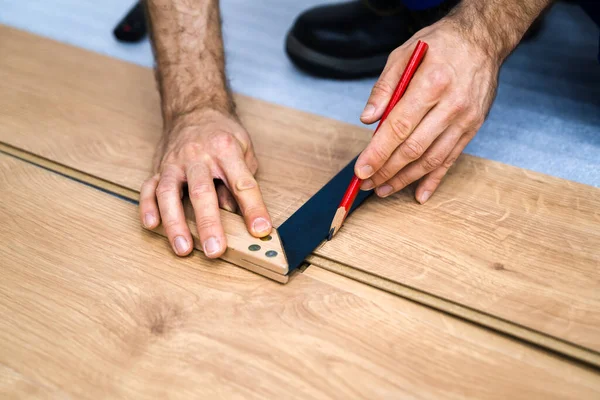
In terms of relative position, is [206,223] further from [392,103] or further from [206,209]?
[392,103]

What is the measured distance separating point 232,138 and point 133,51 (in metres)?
0.99

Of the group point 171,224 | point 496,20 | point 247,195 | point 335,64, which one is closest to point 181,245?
point 171,224

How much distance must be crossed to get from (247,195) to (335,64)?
0.84 m

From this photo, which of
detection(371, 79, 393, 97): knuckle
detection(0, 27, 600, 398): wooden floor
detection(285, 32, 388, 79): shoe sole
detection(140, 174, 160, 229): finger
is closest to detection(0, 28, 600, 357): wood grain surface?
detection(0, 27, 600, 398): wooden floor

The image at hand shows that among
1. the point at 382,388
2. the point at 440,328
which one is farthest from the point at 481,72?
the point at 382,388

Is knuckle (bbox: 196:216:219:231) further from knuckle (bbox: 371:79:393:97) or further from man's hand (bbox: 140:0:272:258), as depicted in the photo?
knuckle (bbox: 371:79:393:97)

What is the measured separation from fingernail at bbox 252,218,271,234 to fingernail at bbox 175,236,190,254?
0.12 meters

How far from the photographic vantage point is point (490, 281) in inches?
34.5

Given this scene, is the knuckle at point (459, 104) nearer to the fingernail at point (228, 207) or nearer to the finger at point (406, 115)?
the finger at point (406, 115)

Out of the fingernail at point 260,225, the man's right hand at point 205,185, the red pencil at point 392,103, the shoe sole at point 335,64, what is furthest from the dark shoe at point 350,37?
the fingernail at point 260,225

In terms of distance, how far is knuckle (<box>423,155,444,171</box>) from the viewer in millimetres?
980

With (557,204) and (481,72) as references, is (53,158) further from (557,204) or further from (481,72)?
(557,204)

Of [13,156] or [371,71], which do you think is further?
[371,71]

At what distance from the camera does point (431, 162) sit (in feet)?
3.23
